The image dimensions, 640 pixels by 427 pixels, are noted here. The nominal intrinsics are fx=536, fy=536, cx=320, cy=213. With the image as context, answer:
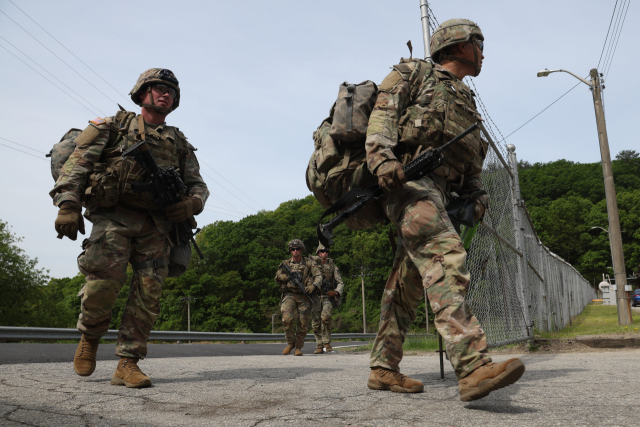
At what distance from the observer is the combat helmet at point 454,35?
10.8 ft

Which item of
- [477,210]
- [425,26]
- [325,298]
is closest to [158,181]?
[477,210]

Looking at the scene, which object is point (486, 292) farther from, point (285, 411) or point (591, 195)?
point (591, 195)

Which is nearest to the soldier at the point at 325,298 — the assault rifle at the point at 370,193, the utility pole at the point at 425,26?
the utility pole at the point at 425,26

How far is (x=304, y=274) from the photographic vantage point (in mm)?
10211

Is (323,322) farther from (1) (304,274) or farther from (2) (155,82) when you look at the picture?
(2) (155,82)

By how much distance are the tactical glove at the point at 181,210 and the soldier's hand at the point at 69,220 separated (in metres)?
0.57

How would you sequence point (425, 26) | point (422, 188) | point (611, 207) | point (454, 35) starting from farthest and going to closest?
point (611, 207), point (425, 26), point (454, 35), point (422, 188)

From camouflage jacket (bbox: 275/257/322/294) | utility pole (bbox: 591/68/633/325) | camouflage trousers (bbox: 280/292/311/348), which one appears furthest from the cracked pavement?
utility pole (bbox: 591/68/633/325)

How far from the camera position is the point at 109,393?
9.98 feet

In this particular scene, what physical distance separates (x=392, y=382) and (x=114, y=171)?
2256 millimetres

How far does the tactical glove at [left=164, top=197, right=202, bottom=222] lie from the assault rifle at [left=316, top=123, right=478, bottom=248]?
992mm

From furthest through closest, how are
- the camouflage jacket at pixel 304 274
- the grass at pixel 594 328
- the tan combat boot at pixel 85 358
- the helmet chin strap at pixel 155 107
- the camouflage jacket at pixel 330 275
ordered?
the camouflage jacket at pixel 330 275, the camouflage jacket at pixel 304 274, the grass at pixel 594 328, the helmet chin strap at pixel 155 107, the tan combat boot at pixel 85 358

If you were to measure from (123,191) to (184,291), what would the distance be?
5966cm

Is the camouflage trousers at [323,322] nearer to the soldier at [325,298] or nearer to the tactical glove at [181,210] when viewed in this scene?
the soldier at [325,298]
